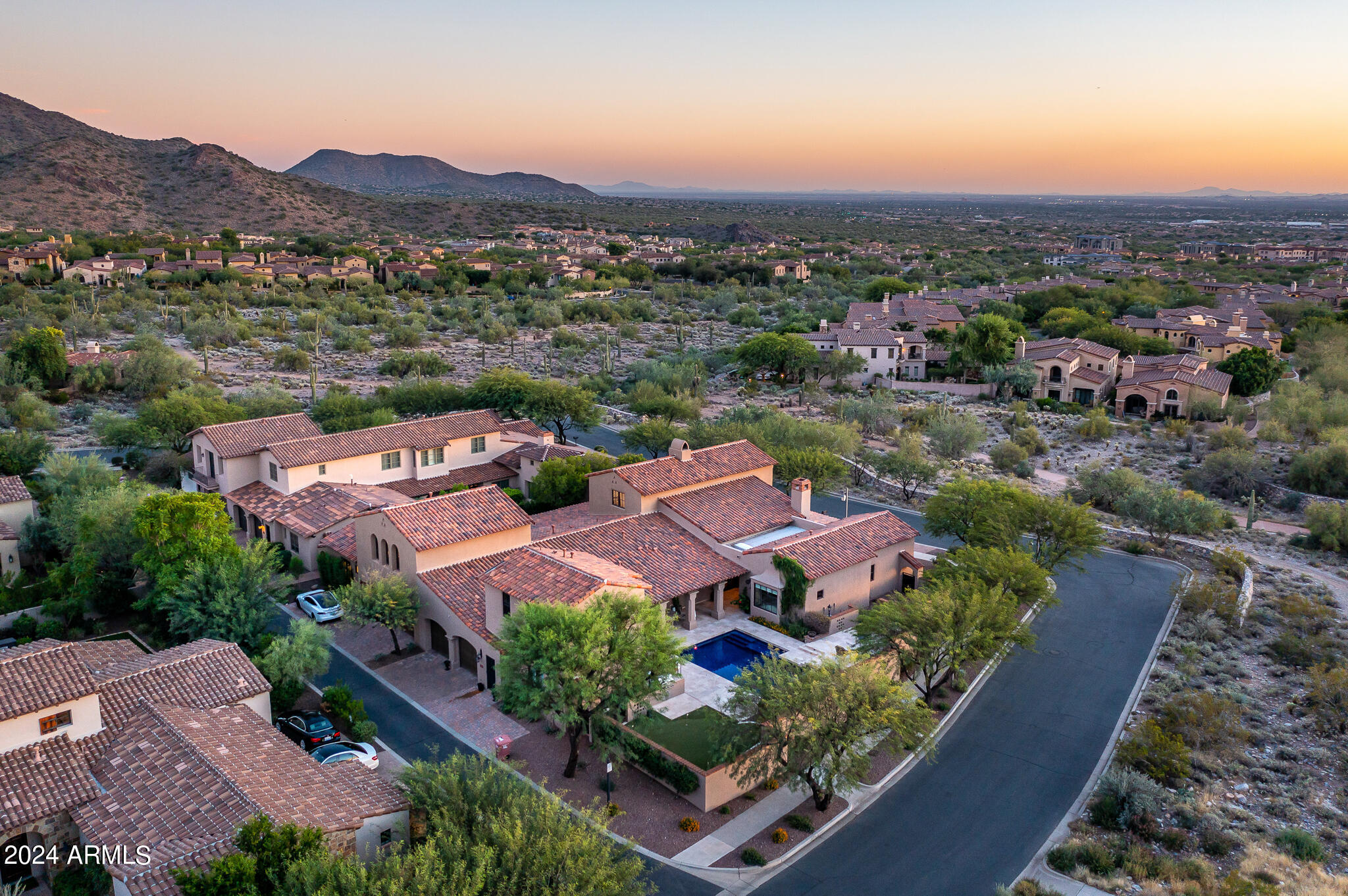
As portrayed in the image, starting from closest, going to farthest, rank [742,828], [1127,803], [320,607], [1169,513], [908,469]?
[742,828]
[1127,803]
[320,607]
[1169,513]
[908,469]

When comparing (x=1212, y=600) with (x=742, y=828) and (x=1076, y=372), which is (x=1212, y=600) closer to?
(x=742, y=828)

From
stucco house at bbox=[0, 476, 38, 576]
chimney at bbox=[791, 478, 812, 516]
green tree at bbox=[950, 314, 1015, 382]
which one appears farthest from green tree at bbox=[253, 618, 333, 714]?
green tree at bbox=[950, 314, 1015, 382]

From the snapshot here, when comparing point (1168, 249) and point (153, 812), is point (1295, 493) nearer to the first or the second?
point (153, 812)

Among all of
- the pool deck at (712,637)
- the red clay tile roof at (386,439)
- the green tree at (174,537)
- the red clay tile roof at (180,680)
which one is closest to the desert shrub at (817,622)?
the pool deck at (712,637)

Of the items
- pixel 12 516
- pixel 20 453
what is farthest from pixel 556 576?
pixel 20 453

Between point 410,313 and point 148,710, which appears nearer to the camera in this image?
point 148,710

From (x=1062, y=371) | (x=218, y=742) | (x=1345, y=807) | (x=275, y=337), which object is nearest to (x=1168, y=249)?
(x=1062, y=371)

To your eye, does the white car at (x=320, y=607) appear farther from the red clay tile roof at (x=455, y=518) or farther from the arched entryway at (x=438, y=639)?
the red clay tile roof at (x=455, y=518)
